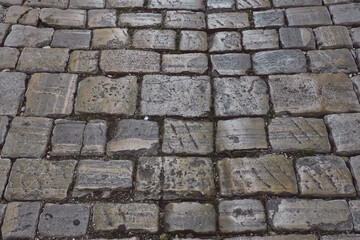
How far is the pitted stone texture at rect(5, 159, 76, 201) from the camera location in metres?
2.72

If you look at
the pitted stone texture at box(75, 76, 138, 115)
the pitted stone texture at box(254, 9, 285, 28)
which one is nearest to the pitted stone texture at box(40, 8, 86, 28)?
the pitted stone texture at box(75, 76, 138, 115)

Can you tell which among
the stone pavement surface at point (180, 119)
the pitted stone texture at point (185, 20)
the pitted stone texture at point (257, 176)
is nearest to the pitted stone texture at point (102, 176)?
the stone pavement surface at point (180, 119)

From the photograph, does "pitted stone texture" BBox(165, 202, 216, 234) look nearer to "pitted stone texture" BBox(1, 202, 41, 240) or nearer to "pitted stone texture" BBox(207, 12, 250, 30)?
"pitted stone texture" BBox(1, 202, 41, 240)

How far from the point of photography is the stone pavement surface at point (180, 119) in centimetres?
262

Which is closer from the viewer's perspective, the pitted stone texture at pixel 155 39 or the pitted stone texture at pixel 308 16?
the pitted stone texture at pixel 155 39

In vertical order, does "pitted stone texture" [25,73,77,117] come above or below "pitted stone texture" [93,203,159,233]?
above

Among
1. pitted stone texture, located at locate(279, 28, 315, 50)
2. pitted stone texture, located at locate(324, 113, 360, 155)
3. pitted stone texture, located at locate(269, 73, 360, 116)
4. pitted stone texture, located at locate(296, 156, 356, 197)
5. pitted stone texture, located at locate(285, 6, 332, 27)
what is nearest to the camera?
pitted stone texture, located at locate(296, 156, 356, 197)

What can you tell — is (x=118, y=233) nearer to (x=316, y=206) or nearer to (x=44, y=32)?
(x=316, y=206)

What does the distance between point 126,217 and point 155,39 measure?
197 centimetres

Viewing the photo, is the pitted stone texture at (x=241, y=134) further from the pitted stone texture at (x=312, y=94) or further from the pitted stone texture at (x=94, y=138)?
the pitted stone texture at (x=94, y=138)

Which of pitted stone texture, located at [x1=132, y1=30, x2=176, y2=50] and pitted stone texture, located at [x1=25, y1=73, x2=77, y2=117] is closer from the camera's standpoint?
pitted stone texture, located at [x1=25, y1=73, x2=77, y2=117]

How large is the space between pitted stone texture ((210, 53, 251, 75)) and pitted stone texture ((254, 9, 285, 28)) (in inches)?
20.9

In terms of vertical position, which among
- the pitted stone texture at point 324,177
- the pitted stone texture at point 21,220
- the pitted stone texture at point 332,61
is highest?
the pitted stone texture at point 332,61

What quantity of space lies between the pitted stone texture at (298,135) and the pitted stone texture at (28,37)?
8.40 ft
